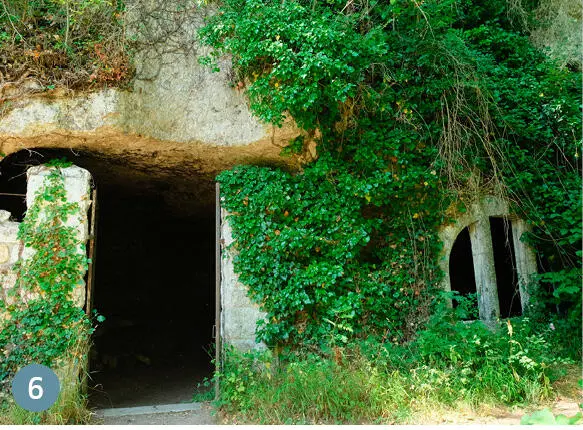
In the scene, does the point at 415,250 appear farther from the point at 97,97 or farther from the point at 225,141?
the point at 97,97

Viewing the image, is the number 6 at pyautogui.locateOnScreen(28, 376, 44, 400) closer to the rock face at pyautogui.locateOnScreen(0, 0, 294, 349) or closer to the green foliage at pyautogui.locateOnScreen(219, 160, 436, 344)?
the rock face at pyautogui.locateOnScreen(0, 0, 294, 349)

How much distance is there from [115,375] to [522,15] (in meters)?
8.82

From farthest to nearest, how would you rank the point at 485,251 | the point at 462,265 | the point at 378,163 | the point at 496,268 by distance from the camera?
the point at 462,265 → the point at 496,268 → the point at 485,251 → the point at 378,163

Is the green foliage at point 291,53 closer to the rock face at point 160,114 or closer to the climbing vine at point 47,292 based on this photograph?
Result: the rock face at point 160,114

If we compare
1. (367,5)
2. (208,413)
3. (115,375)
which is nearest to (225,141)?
(367,5)

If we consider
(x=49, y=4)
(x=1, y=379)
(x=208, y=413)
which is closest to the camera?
(x=1, y=379)

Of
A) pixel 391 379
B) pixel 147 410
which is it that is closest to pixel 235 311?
pixel 147 410

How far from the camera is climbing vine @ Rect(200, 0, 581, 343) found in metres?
5.26

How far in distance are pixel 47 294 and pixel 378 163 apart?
13.0 feet

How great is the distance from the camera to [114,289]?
9195 millimetres

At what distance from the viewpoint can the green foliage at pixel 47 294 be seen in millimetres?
4738

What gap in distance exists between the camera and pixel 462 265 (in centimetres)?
939

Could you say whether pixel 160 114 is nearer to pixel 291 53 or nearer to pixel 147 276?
pixel 291 53

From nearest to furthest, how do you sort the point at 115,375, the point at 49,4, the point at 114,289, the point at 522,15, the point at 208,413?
the point at 208,413
the point at 49,4
the point at 115,375
the point at 522,15
the point at 114,289
